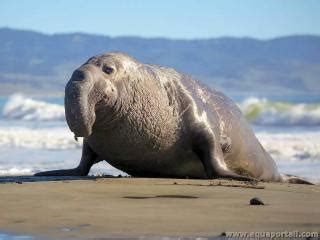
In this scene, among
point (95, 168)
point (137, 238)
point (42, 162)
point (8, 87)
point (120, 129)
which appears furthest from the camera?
point (8, 87)

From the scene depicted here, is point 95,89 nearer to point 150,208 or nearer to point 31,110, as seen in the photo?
point 150,208

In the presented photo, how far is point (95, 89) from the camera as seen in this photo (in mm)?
9273

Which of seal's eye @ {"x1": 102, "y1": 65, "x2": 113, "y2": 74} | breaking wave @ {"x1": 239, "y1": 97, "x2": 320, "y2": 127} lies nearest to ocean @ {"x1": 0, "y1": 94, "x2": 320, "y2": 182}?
breaking wave @ {"x1": 239, "y1": 97, "x2": 320, "y2": 127}

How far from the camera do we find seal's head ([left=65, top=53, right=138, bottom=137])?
889cm

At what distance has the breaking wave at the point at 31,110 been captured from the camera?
45.7m

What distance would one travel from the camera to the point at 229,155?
35.7 feet

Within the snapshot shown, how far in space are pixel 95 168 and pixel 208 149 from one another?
4893mm

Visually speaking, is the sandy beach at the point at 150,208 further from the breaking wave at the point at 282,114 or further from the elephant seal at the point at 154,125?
the breaking wave at the point at 282,114

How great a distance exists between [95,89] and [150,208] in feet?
6.67

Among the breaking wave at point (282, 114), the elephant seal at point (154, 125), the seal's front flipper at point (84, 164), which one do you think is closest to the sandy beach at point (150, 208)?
the elephant seal at point (154, 125)

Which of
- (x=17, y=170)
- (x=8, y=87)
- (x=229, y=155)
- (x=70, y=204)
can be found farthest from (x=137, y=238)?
(x=8, y=87)

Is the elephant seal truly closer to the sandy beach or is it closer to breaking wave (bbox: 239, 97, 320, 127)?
the sandy beach

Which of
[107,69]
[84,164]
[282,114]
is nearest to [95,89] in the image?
[107,69]

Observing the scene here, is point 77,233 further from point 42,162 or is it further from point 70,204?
point 42,162
